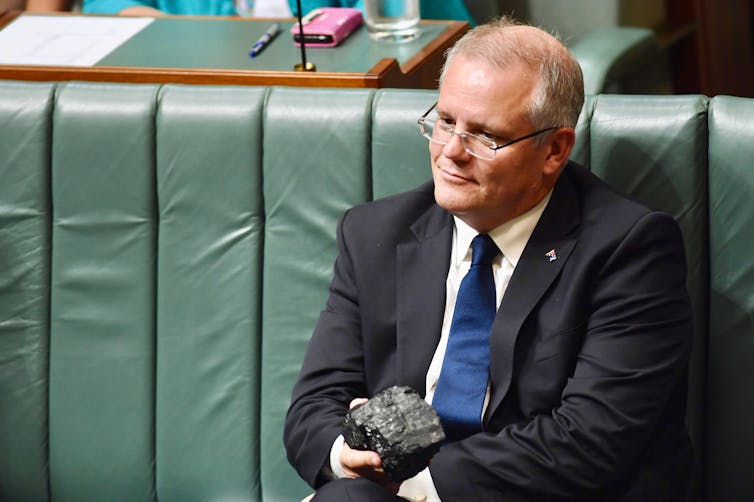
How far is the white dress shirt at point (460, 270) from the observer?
184cm

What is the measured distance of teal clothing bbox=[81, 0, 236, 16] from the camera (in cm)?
325

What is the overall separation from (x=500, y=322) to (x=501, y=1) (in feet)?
5.27

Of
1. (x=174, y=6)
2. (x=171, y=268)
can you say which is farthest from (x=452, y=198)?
(x=174, y=6)

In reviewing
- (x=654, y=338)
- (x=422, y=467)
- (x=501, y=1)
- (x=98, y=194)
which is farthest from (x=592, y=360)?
(x=501, y=1)

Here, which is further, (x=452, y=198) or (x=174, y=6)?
(x=174, y=6)

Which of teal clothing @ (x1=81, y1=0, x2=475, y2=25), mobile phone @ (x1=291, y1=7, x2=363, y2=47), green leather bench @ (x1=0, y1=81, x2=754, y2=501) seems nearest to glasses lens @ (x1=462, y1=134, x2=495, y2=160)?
green leather bench @ (x1=0, y1=81, x2=754, y2=501)

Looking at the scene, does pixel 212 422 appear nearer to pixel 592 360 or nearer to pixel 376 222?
pixel 376 222

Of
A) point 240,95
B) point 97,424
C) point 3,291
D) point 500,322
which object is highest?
point 240,95

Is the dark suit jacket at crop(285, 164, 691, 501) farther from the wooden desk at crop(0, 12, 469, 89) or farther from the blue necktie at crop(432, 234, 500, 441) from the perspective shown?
the wooden desk at crop(0, 12, 469, 89)

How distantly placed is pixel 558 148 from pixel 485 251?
0.63ft

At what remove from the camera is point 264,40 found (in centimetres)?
255

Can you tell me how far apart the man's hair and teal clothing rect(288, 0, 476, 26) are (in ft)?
3.90

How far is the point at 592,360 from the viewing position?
5.72 ft

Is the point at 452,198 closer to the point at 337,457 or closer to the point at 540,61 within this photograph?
the point at 540,61
